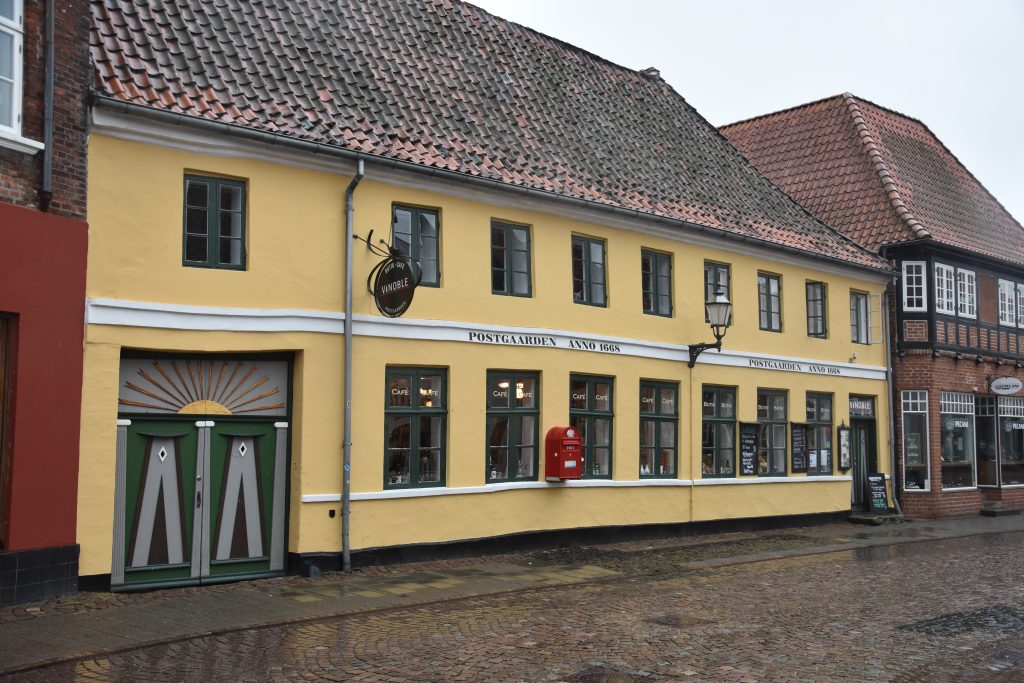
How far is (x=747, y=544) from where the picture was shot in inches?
693

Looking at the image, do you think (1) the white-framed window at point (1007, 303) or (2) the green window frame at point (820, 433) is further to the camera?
(1) the white-framed window at point (1007, 303)

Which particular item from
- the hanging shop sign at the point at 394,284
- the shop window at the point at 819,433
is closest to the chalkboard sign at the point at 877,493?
the shop window at the point at 819,433

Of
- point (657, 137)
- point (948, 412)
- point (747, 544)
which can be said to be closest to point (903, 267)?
point (948, 412)

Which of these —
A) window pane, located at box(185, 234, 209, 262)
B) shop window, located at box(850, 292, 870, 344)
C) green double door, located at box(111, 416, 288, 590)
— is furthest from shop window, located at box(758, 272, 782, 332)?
window pane, located at box(185, 234, 209, 262)

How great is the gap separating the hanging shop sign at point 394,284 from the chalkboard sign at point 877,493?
44.5ft

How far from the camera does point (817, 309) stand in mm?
21844

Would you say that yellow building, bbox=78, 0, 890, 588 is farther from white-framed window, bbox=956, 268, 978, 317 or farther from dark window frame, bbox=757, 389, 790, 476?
white-framed window, bbox=956, 268, 978, 317

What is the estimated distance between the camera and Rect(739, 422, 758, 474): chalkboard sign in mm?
19453

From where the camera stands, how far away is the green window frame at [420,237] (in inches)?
565

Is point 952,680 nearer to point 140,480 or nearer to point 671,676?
point 671,676

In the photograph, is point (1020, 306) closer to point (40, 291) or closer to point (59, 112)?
point (59, 112)

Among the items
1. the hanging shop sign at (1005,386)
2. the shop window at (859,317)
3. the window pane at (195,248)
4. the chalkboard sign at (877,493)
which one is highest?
the shop window at (859,317)

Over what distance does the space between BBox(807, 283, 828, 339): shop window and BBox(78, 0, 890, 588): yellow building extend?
7cm

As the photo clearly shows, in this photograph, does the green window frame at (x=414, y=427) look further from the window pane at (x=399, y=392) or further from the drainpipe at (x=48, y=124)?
the drainpipe at (x=48, y=124)
